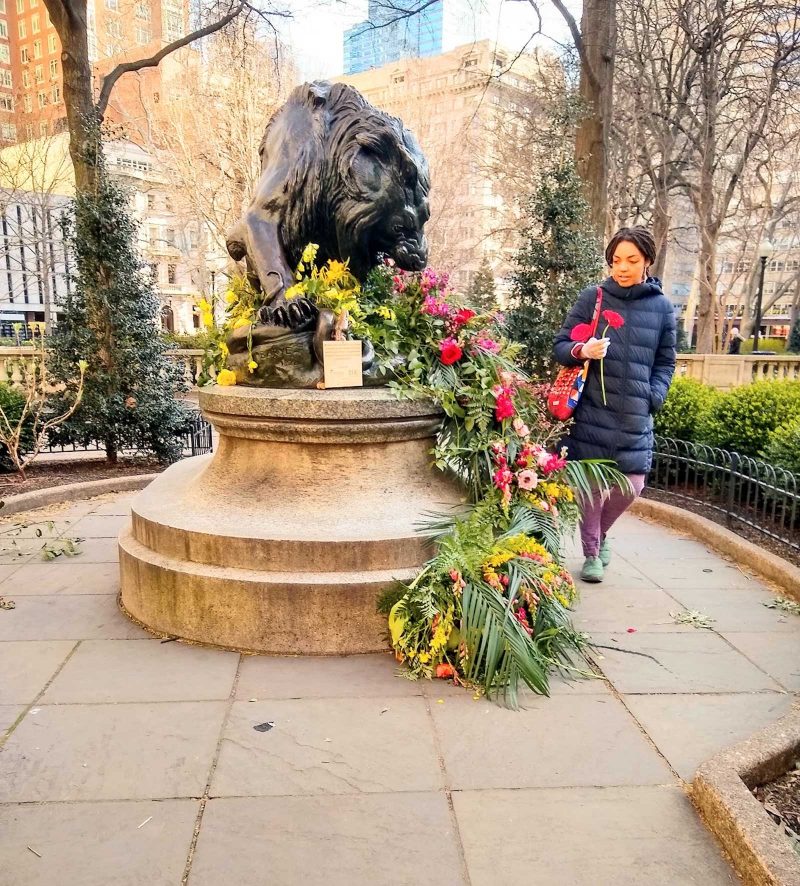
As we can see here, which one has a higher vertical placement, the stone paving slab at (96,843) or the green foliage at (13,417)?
the green foliage at (13,417)

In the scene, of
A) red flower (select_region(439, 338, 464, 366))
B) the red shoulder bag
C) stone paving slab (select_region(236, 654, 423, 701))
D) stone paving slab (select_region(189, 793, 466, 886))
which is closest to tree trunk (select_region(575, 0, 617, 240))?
the red shoulder bag

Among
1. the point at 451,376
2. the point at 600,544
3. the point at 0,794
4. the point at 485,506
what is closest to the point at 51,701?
the point at 0,794

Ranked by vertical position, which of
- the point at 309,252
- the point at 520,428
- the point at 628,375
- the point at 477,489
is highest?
the point at 309,252

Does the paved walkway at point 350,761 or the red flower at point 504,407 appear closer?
the paved walkway at point 350,761

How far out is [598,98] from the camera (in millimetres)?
10555

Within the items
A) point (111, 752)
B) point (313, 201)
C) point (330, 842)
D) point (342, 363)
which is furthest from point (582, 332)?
point (111, 752)

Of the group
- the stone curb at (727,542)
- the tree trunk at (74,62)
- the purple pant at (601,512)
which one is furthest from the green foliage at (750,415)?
the tree trunk at (74,62)

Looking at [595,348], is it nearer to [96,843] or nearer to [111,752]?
[111,752]

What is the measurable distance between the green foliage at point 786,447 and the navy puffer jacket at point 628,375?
226 cm

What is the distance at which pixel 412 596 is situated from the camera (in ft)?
10.7

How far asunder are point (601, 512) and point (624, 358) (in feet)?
3.33

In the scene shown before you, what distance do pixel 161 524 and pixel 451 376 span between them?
1792mm

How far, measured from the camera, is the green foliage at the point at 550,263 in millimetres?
8797

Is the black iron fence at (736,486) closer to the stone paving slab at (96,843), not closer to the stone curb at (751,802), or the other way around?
the stone curb at (751,802)
